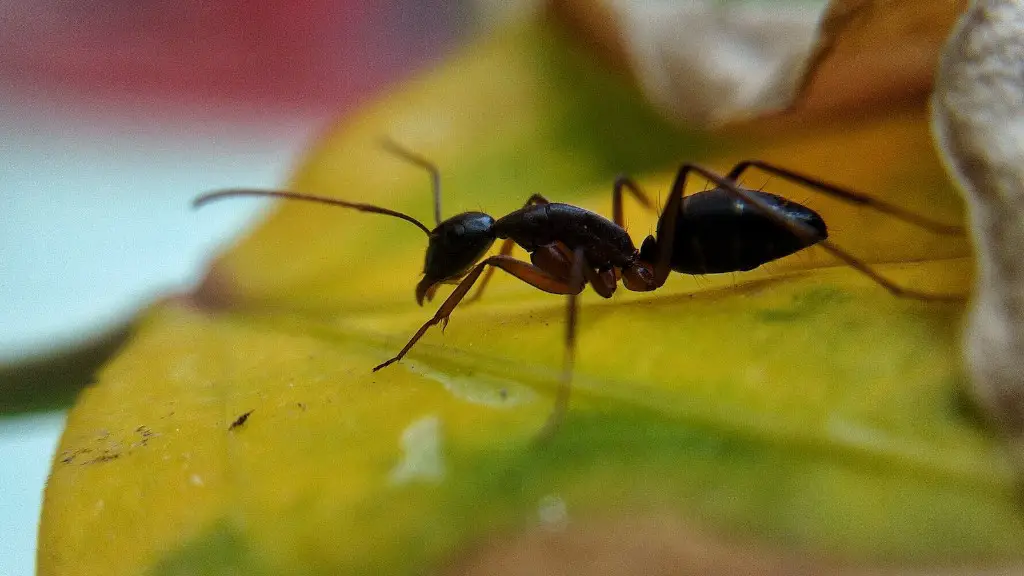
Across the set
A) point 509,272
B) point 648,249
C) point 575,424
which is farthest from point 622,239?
point 575,424

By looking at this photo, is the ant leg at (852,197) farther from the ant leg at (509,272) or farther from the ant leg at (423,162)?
the ant leg at (423,162)

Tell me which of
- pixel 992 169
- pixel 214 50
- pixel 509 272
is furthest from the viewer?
pixel 214 50

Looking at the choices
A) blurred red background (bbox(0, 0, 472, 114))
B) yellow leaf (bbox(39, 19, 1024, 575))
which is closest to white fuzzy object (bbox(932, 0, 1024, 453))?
yellow leaf (bbox(39, 19, 1024, 575))

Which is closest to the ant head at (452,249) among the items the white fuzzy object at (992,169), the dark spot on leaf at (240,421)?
the dark spot on leaf at (240,421)

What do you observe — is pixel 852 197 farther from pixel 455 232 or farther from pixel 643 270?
pixel 455 232

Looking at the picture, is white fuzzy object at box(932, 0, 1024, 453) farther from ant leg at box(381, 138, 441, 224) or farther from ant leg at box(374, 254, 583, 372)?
ant leg at box(381, 138, 441, 224)

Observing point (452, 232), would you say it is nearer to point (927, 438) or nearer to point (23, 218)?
point (927, 438)
